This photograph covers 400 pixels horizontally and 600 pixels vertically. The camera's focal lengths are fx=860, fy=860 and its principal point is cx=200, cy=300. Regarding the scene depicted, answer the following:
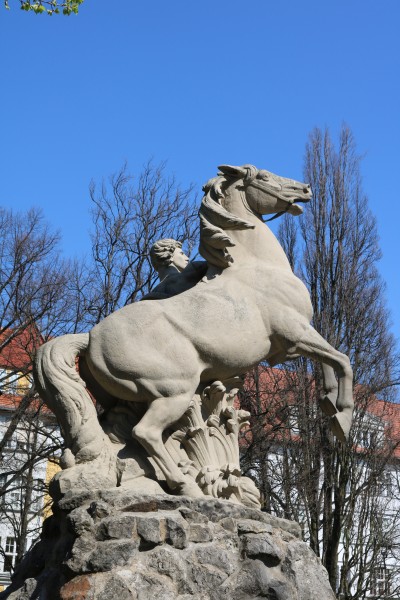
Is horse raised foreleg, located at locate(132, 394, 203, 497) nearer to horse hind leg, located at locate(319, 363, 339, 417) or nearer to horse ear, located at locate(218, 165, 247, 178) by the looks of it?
horse hind leg, located at locate(319, 363, 339, 417)

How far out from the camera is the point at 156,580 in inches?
174

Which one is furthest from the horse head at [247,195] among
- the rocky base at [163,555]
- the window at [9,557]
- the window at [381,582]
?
the window at [381,582]

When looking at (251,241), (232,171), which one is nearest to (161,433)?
(251,241)

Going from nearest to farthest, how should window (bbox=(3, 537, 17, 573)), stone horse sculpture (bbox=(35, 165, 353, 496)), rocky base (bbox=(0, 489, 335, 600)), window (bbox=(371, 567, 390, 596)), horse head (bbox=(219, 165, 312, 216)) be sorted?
rocky base (bbox=(0, 489, 335, 600))
stone horse sculpture (bbox=(35, 165, 353, 496))
horse head (bbox=(219, 165, 312, 216))
window (bbox=(3, 537, 17, 573))
window (bbox=(371, 567, 390, 596))

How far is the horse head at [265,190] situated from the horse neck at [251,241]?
66mm

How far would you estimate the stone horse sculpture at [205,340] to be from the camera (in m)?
5.20

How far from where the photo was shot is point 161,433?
5184 millimetres

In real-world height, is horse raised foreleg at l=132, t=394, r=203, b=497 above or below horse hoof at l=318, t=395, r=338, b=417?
below

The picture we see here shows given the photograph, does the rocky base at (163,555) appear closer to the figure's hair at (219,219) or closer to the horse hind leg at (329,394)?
the horse hind leg at (329,394)

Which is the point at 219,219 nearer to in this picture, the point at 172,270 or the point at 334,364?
the point at 172,270

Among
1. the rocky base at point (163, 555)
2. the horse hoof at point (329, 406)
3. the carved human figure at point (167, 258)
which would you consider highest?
the carved human figure at point (167, 258)

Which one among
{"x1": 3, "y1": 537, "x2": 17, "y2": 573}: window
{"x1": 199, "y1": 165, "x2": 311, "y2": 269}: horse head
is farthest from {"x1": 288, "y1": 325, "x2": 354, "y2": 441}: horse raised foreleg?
{"x1": 3, "y1": 537, "x2": 17, "y2": 573}: window

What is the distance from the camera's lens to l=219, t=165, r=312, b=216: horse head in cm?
594

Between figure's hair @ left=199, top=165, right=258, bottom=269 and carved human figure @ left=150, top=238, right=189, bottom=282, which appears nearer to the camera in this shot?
figure's hair @ left=199, top=165, right=258, bottom=269
